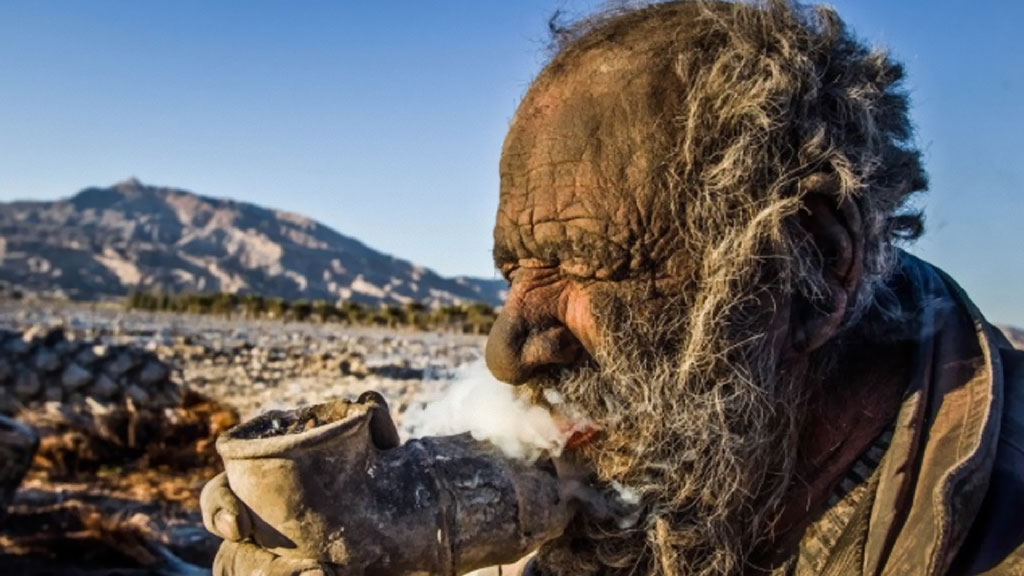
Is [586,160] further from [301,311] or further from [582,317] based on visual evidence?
[301,311]

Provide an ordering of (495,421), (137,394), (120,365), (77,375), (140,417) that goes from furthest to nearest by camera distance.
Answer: (120,365) → (77,375) → (137,394) → (140,417) → (495,421)

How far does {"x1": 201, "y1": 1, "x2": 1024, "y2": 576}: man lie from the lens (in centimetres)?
176

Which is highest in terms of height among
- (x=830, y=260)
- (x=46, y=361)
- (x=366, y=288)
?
(x=366, y=288)

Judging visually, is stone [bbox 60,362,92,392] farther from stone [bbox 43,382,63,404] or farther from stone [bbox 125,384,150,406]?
stone [bbox 125,384,150,406]

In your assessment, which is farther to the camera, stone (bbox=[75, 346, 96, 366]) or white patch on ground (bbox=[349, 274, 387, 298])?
white patch on ground (bbox=[349, 274, 387, 298])

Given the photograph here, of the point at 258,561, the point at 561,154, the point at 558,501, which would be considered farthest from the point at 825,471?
the point at 258,561

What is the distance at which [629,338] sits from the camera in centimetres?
176

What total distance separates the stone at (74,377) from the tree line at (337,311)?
1263 cm

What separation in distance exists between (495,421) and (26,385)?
12788mm

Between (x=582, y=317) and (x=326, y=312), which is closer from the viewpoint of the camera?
(x=582, y=317)

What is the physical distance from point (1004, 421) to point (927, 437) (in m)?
0.19

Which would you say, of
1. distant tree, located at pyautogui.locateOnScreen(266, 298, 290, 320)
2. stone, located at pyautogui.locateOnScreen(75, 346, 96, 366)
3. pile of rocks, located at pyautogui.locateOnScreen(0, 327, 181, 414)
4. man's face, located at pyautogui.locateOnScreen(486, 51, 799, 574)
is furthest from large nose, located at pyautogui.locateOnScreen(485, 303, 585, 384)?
distant tree, located at pyautogui.locateOnScreen(266, 298, 290, 320)

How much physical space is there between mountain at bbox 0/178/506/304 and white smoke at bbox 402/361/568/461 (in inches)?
3216

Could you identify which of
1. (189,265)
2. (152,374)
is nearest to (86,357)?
(152,374)
